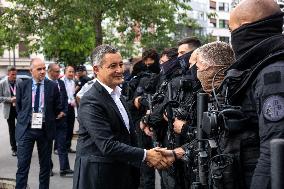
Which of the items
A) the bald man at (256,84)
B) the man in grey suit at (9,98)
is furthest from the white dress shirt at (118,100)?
the man in grey suit at (9,98)

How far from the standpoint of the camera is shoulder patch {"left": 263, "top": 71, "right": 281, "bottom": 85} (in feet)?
7.32

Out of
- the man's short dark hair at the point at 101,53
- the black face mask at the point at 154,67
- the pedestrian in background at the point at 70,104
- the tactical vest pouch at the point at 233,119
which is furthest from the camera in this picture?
the pedestrian in background at the point at 70,104

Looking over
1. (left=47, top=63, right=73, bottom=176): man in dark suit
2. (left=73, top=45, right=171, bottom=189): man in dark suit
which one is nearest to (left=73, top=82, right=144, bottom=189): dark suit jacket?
(left=73, top=45, right=171, bottom=189): man in dark suit

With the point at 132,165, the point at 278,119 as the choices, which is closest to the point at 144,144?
the point at 132,165

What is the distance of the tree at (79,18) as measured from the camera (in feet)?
40.1

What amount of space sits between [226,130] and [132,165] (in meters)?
1.39

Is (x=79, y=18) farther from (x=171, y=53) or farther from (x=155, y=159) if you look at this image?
(x=155, y=159)

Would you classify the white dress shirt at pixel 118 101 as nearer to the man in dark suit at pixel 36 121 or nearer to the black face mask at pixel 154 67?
the man in dark suit at pixel 36 121

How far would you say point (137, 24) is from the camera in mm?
14188

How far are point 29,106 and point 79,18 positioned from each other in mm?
6369

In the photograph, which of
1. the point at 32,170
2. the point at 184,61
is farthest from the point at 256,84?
the point at 32,170

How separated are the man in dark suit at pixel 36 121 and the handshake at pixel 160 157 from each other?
2953 millimetres

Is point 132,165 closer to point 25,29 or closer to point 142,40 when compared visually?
point 25,29

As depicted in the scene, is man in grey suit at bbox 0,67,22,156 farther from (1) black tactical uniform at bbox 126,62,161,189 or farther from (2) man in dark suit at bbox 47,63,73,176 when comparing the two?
(1) black tactical uniform at bbox 126,62,161,189
